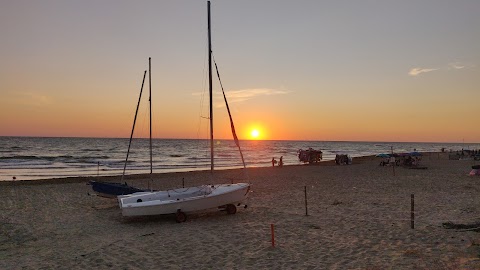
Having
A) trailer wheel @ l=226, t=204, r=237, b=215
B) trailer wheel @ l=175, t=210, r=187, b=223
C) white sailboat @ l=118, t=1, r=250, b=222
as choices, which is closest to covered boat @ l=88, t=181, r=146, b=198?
white sailboat @ l=118, t=1, r=250, b=222

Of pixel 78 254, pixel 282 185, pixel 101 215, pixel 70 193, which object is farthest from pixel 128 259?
pixel 282 185

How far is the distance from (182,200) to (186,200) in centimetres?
17

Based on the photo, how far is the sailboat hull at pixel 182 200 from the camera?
16.3m

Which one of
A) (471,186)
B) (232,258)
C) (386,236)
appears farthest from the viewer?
(471,186)

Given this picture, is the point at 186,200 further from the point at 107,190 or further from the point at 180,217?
the point at 107,190

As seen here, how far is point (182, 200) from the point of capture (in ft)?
53.9

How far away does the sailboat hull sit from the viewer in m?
16.3

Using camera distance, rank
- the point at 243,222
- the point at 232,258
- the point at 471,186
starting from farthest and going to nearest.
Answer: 1. the point at 471,186
2. the point at 243,222
3. the point at 232,258

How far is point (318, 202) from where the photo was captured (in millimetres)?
20281

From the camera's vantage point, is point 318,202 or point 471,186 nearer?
point 318,202

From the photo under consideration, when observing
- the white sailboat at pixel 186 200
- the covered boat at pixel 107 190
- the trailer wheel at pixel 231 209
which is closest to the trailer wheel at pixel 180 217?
the white sailboat at pixel 186 200

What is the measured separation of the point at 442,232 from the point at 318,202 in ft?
25.5

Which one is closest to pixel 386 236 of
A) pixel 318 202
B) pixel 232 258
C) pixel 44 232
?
pixel 232 258

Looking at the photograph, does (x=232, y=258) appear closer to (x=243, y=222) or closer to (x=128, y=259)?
(x=128, y=259)
